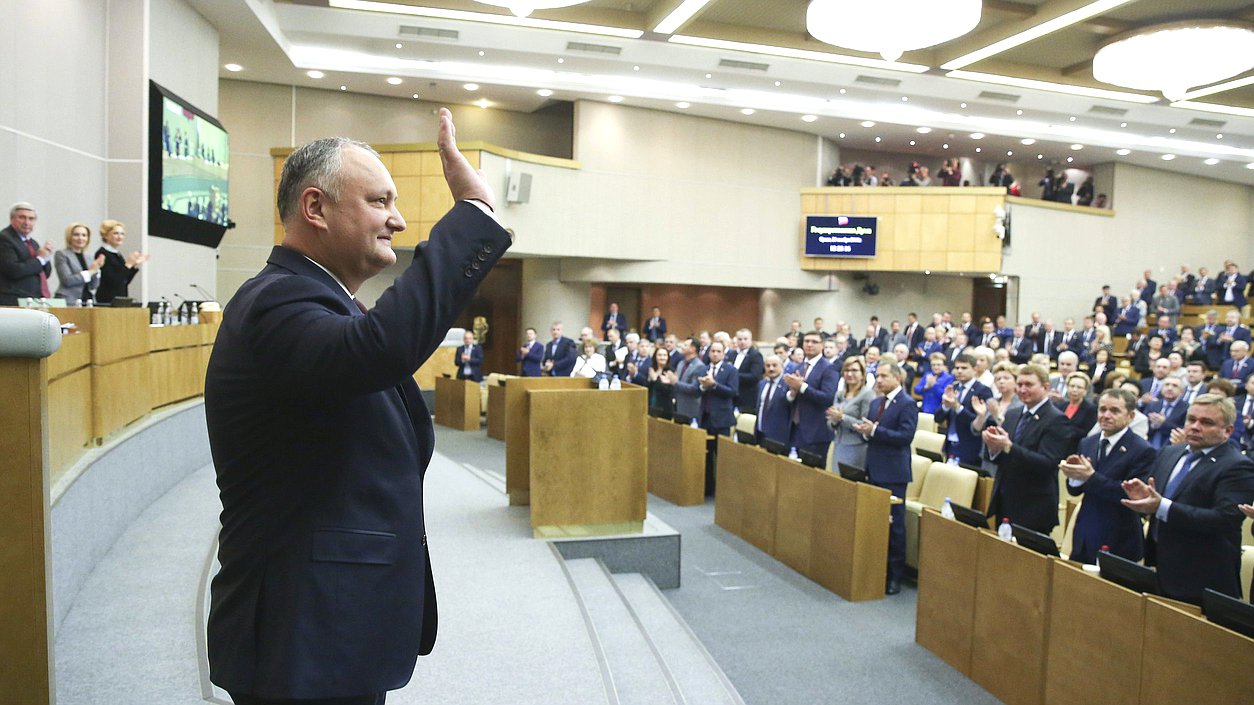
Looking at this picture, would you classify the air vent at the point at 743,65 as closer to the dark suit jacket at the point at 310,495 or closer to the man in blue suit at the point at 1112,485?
the man in blue suit at the point at 1112,485

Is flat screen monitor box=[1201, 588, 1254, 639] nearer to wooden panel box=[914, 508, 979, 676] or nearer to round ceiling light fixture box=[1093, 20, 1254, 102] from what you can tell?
wooden panel box=[914, 508, 979, 676]

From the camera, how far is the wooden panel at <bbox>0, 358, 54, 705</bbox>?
1.68 metres

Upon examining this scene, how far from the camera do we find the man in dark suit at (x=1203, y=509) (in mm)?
3457

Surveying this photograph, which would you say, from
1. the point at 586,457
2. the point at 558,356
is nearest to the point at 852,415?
the point at 586,457

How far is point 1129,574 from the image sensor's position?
3.31 m

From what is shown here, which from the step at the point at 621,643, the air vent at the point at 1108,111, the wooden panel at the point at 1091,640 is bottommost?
the step at the point at 621,643

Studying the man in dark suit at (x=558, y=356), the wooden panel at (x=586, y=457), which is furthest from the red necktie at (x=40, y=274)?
the man in dark suit at (x=558, y=356)

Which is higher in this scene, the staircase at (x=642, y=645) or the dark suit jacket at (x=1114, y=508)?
the dark suit jacket at (x=1114, y=508)

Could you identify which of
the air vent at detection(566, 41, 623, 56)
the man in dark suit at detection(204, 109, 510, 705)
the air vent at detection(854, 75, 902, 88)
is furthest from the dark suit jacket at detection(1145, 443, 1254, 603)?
the air vent at detection(854, 75, 902, 88)

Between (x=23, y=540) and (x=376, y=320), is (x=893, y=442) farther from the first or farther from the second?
(x=376, y=320)

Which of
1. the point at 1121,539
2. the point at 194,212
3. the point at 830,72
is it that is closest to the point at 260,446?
the point at 1121,539

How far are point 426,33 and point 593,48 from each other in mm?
2343

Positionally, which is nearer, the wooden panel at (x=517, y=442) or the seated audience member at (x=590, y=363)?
the wooden panel at (x=517, y=442)

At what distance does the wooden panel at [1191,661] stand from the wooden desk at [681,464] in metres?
4.99
